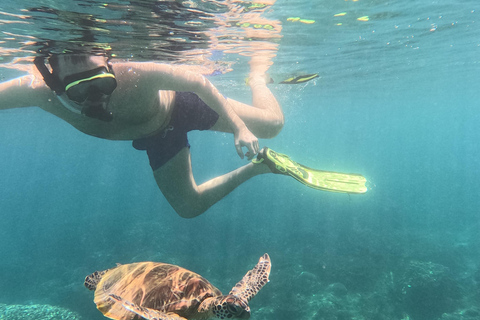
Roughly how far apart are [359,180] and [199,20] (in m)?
5.91

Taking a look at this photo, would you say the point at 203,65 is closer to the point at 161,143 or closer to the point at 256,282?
the point at 161,143

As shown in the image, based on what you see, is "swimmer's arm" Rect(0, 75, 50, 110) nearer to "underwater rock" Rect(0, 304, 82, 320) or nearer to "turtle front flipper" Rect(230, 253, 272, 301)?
"turtle front flipper" Rect(230, 253, 272, 301)

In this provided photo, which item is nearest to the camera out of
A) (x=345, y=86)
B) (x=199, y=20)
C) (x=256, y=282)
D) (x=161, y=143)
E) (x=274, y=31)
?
(x=256, y=282)

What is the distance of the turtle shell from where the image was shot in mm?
3016

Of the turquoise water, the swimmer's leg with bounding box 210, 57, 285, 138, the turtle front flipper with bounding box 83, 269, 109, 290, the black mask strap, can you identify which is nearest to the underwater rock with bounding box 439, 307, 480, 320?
the turquoise water

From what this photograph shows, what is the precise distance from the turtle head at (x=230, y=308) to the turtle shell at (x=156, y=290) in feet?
1.40

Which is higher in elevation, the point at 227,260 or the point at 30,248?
→ the point at 227,260

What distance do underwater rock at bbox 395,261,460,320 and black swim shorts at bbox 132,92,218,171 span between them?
1000 centimetres

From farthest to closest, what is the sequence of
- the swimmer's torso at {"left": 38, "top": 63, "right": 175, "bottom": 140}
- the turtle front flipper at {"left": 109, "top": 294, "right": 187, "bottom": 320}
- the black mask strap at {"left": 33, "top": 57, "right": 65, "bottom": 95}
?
the swimmer's torso at {"left": 38, "top": 63, "right": 175, "bottom": 140} < the black mask strap at {"left": 33, "top": 57, "right": 65, "bottom": 95} < the turtle front flipper at {"left": 109, "top": 294, "right": 187, "bottom": 320}

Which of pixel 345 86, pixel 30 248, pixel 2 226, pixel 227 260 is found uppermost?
pixel 345 86

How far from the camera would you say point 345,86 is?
27984 mm

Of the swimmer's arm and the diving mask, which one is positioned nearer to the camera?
the diving mask

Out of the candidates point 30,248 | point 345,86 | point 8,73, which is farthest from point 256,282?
point 345,86

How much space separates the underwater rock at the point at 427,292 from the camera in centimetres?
949
